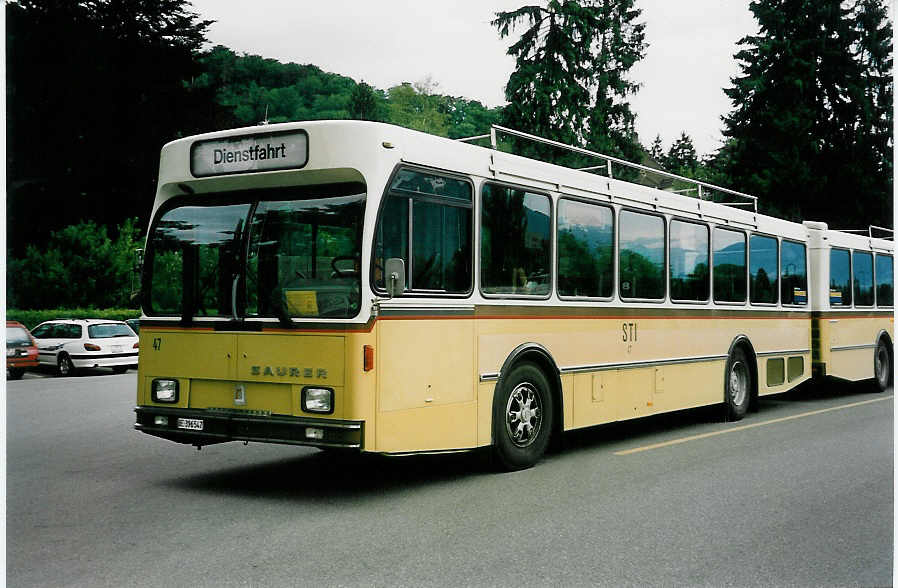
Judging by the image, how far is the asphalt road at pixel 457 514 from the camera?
5.63m

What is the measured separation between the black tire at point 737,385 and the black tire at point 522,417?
180 inches

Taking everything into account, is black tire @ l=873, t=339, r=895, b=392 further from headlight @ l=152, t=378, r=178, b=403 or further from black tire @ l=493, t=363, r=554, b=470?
headlight @ l=152, t=378, r=178, b=403

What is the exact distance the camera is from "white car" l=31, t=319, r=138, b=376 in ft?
81.1

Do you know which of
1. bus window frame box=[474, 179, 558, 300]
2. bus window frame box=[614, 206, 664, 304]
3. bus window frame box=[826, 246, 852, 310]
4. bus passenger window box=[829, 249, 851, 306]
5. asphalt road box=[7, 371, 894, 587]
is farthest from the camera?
bus passenger window box=[829, 249, 851, 306]

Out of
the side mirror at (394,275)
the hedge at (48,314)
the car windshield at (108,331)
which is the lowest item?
the car windshield at (108,331)

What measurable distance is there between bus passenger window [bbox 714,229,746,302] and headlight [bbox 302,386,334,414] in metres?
7.12

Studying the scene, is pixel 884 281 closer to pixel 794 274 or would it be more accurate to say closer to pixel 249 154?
pixel 794 274

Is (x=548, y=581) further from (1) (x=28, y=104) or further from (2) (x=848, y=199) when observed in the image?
(2) (x=848, y=199)

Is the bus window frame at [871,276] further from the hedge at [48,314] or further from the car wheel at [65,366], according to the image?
the hedge at [48,314]

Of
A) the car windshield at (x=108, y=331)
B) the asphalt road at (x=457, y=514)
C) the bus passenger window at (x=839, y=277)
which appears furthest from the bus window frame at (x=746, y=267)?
the car windshield at (x=108, y=331)

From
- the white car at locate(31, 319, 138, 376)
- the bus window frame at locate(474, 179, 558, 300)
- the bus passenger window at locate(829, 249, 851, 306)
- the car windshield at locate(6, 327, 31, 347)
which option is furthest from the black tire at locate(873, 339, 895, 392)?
the car windshield at locate(6, 327, 31, 347)

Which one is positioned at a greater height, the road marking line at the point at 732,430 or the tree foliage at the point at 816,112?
the tree foliage at the point at 816,112

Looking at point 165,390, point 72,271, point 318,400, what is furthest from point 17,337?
point 318,400

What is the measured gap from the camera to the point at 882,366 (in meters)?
18.4
